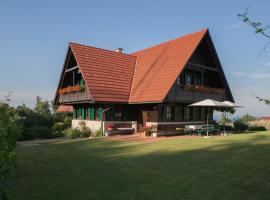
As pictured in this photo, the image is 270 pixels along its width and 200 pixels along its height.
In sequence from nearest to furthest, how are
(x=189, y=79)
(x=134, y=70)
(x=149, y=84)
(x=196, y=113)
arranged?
(x=149, y=84) < (x=196, y=113) < (x=189, y=79) < (x=134, y=70)

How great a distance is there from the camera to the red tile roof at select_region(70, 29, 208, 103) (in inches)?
890

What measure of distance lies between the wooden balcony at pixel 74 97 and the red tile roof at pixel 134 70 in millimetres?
1523

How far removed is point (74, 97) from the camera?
27.0 m

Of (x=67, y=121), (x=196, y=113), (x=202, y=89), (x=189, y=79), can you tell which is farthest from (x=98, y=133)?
(x=67, y=121)

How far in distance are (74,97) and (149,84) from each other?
294 inches

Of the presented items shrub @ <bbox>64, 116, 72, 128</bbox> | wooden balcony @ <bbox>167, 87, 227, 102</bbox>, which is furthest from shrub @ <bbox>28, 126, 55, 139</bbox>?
wooden balcony @ <bbox>167, 87, 227, 102</bbox>

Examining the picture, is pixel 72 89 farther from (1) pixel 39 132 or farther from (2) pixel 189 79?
(2) pixel 189 79

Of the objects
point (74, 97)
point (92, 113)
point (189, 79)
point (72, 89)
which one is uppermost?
point (189, 79)

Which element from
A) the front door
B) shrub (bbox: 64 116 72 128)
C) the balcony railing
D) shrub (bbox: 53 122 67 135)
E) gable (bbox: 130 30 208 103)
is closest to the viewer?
gable (bbox: 130 30 208 103)

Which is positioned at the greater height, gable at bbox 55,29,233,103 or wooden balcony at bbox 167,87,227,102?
gable at bbox 55,29,233,103

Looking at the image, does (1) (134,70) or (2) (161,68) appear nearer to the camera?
(2) (161,68)

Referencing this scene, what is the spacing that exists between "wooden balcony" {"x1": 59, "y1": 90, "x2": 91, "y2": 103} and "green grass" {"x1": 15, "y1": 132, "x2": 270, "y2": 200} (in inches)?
491

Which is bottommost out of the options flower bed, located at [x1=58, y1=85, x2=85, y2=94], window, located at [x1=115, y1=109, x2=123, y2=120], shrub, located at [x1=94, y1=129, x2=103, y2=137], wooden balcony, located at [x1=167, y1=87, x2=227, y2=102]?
shrub, located at [x1=94, y1=129, x2=103, y2=137]

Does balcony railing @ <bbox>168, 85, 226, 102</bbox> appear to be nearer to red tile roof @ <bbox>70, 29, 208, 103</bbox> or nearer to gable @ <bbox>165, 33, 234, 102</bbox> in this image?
gable @ <bbox>165, 33, 234, 102</bbox>
